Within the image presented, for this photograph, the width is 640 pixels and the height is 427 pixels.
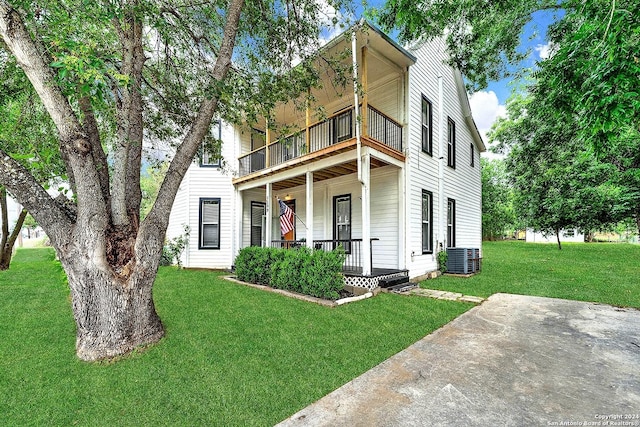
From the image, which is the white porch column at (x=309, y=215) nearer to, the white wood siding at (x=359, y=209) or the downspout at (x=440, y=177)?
the white wood siding at (x=359, y=209)

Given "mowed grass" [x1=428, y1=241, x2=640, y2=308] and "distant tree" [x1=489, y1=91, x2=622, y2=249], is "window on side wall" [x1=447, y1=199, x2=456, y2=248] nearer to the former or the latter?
"mowed grass" [x1=428, y1=241, x2=640, y2=308]

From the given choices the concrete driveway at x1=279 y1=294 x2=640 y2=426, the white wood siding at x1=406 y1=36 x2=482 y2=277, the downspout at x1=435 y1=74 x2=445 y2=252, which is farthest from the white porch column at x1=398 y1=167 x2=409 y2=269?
the concrete driveway at x1=279 y1=294 x2=640 y2=426

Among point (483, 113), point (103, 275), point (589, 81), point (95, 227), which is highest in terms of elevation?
point (483, 113)

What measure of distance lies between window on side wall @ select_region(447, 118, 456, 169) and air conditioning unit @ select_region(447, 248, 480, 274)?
9.82 feet

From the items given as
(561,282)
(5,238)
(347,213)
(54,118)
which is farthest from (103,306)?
(5,238)

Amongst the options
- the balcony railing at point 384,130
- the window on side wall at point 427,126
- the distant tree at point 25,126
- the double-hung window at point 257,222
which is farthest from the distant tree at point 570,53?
the double-hung window at point 257,222

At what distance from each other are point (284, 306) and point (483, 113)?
27.8 m

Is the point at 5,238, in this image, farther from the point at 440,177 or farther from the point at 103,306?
the point at 440,177

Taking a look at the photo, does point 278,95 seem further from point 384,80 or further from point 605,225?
Result: point 605,225

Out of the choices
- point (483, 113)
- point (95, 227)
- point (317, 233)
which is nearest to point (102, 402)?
point (95, 227)

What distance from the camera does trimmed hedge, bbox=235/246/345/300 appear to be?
6031 millimetres

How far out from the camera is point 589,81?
3.07 m

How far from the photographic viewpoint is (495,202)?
26219 mm

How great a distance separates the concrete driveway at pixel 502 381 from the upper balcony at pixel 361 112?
168 inches
